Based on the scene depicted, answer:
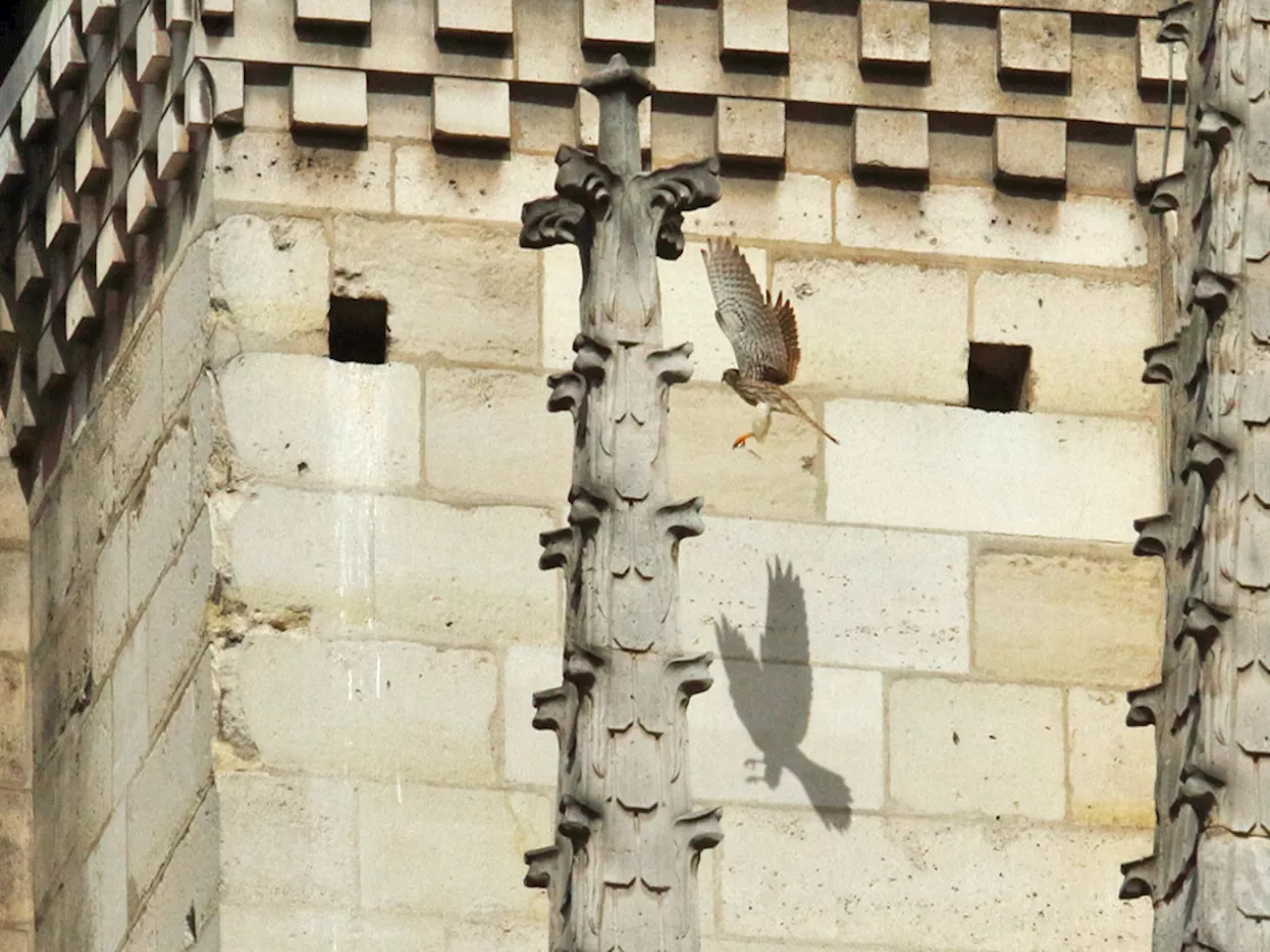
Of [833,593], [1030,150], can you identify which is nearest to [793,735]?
[833,593]

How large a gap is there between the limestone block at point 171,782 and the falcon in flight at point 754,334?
1431 millimetres

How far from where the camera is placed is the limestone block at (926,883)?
50.0 ft

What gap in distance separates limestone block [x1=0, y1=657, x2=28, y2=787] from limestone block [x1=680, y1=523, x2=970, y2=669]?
2347mm

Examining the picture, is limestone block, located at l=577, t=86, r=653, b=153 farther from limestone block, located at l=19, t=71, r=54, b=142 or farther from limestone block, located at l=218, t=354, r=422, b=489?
limestone block, located at l=19, t=71, r=54, b=142

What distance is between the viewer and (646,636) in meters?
12.4

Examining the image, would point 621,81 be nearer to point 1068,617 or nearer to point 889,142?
point 889,142

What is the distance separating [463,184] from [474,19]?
410 millimetres

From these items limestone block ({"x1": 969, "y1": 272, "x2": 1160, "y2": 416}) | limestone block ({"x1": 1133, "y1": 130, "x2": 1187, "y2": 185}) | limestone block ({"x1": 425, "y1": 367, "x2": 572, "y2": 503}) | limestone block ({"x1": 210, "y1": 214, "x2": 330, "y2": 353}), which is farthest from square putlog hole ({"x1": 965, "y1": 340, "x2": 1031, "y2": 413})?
limestone block ({"x1": 210, "y1": 214, "x2": 330, "y2": 353})

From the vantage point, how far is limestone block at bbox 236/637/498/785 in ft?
49.2

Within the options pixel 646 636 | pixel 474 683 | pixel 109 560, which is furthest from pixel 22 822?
pixel 646 636

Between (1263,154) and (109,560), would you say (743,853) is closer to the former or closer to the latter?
(109,560)

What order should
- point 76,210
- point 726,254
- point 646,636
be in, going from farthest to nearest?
1. point 76,210
2. point 726,254
3. point 646,636

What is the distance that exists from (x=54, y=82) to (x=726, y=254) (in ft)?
7.46

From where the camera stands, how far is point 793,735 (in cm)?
1539
